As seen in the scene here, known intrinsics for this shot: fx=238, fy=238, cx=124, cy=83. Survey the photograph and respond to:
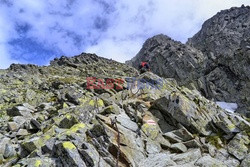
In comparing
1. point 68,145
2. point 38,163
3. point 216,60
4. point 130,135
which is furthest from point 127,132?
point 216,60

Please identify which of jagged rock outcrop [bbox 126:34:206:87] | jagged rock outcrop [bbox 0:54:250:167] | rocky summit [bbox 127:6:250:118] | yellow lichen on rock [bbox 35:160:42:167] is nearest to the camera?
yellow lichen on rock [bbox 35:160:42:167]

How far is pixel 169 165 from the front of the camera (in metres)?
14.8

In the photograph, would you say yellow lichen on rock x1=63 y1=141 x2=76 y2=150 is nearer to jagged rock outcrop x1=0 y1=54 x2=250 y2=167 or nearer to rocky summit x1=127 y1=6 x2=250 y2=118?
jagged rock outcrop x1=0 y1=54 x2=250 y2=167

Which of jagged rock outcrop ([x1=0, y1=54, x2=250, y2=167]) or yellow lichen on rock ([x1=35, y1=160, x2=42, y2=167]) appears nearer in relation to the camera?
yellow lichen on rock ([x1=35, y1=160, x2=42, y2=167])

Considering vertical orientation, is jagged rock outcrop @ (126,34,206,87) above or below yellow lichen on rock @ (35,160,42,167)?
above

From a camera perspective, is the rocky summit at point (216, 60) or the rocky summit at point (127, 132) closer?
the rocky summit at point (127, 132)

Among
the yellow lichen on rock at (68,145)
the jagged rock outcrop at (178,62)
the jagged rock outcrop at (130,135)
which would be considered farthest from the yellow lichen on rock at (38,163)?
the jagged rock outcrop at (178,62)

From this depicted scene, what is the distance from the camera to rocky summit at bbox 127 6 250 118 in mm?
75938

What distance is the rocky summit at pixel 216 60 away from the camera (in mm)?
75938

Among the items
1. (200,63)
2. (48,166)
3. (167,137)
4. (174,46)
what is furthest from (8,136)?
(174,46)

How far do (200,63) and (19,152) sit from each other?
9985 cm

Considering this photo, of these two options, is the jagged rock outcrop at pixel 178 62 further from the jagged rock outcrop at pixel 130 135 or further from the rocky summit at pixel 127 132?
the jagged rock outcrop at pixel 130 135

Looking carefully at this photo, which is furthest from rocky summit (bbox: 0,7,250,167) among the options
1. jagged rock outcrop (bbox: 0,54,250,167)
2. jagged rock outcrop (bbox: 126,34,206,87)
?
jagged rock outcrop (bbox: 126,34,206,87)

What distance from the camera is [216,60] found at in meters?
86.9
